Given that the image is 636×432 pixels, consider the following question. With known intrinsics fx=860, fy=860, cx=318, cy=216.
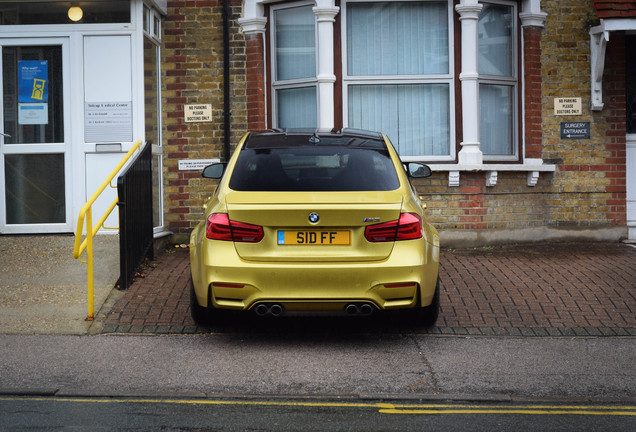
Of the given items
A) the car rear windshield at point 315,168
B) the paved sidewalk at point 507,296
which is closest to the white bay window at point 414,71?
the paved sidewalk at point 507,296

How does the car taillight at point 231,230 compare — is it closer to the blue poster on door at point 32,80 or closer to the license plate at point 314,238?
the license plate at point 314,238

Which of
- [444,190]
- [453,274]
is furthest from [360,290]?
[444,190]

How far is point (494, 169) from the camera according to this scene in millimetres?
11477

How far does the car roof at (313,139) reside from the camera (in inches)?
286

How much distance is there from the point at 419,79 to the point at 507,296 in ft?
14.2

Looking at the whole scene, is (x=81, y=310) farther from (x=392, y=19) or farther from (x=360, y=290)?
(x=392, y=19)

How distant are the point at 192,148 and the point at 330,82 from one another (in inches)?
85.2

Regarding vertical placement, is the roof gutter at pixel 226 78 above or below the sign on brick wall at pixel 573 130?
above

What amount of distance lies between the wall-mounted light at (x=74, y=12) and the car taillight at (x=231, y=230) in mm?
5677

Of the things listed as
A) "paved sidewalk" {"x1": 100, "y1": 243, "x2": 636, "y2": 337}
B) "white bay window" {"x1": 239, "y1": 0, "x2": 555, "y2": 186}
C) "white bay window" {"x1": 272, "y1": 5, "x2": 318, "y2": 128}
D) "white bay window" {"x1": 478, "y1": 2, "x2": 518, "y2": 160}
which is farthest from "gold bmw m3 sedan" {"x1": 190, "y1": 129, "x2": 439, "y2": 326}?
"white bay window" {"x1": 478, "y1": 2, "x2": 518, "y2": 160}

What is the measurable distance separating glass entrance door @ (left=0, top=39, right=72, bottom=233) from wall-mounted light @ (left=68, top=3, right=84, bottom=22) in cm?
34

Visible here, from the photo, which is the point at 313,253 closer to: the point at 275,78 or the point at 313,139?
the point at 313,139

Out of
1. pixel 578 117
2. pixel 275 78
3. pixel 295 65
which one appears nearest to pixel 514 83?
pixel 578 117

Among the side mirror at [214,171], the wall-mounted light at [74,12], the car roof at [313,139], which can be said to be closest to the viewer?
the car roof at [313,139]
